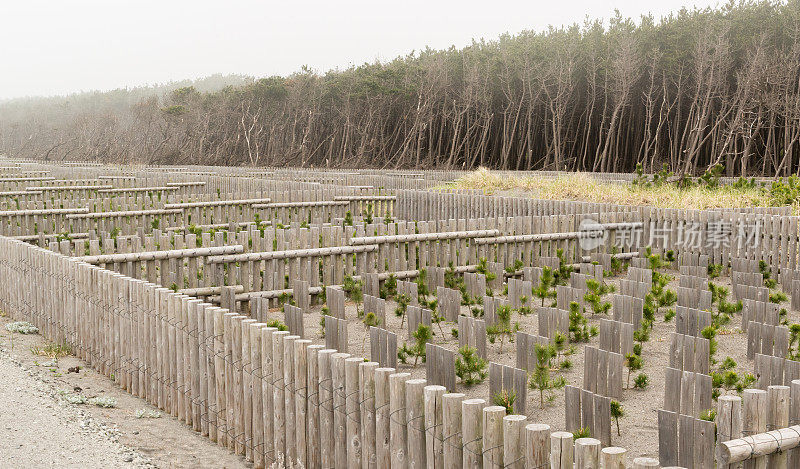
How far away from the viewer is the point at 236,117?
7044 centimetres

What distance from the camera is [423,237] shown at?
11.9 meters

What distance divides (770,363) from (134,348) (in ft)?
17.6

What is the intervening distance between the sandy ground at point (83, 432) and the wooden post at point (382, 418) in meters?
1.54

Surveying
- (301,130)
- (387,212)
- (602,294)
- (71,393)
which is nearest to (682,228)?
(602,294)

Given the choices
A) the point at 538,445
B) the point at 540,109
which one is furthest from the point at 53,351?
the point at 540,109

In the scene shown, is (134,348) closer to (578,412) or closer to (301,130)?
(578,412)

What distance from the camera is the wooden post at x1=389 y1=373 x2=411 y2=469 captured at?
4.45 metres

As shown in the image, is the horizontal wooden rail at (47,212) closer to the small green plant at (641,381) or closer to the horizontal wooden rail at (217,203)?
the horizontal wooden rail at (217,203)

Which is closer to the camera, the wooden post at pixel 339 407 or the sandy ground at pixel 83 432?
the wooden post at pixel 339 407

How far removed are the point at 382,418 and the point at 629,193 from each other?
15.7 m

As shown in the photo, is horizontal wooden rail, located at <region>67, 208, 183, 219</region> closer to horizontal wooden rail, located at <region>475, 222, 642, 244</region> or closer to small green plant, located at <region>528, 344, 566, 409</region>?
horizontal wooden rail, located at <region>475, 222, 642, 244</region>

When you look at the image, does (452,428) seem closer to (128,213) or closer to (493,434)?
(493,434)

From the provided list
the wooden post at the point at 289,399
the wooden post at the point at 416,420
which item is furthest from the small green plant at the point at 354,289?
the wooden post at the point at 416,420

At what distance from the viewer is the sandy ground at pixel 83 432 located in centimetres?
547
